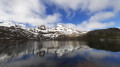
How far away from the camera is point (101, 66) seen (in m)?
26.8

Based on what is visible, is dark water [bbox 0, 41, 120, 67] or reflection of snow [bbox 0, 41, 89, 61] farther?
reflection of snow [bbox 0, 41, 89, 61]

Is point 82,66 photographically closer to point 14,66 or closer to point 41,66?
point 41,66

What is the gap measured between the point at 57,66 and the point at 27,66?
38.8 ft

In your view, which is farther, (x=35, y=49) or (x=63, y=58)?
(x=35, y=49)

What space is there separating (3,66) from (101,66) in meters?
37.7

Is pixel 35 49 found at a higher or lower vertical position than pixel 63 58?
lower

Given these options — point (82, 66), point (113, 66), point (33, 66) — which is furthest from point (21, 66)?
point (113, 66)

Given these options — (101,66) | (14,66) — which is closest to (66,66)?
(101,66)

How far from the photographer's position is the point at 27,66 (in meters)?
28.8

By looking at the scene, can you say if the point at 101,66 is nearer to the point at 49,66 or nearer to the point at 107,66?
the point at 107,66

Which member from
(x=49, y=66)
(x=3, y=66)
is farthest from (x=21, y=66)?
(x=49, y=66)

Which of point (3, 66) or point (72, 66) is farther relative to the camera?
point (3, 66)

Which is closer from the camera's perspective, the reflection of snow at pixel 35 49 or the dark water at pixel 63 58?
the dark water at pixel 63 58

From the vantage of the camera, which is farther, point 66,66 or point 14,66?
point 14,66
